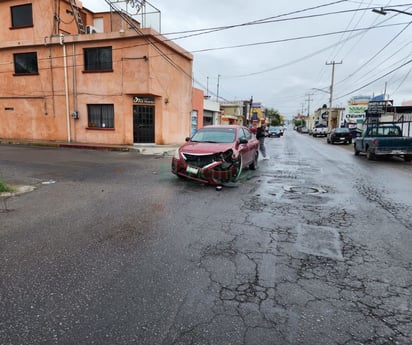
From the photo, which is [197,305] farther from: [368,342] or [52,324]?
[368,342]

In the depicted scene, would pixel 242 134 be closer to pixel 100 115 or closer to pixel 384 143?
pixel 384 143

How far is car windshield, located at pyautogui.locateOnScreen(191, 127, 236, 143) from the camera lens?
9312 mm

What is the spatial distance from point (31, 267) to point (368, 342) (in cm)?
361

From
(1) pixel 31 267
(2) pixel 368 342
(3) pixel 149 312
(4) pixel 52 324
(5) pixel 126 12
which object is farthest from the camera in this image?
(5) pixel 126 12

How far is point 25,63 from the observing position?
20.1m

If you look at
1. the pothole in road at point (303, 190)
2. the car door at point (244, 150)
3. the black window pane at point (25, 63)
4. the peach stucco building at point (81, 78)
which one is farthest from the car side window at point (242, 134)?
the black window pane at point (25, 63)

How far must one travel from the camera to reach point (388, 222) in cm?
535

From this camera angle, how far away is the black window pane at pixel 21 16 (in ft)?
64.1

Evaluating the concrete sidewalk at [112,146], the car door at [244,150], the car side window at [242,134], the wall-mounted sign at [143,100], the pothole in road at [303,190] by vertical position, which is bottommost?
the pothole in road at [303,190]

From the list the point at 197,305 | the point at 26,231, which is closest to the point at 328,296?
the point at 197,305

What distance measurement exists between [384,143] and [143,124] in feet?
44.0

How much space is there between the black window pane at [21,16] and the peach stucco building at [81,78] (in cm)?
6

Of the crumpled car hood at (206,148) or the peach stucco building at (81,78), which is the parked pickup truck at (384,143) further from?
the peach stucco building at (81,78)

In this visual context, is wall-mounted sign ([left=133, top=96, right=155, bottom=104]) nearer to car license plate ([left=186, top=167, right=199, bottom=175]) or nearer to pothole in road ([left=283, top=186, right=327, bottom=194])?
car license plate ([left=186, top=167, right=199, bottom=175])
